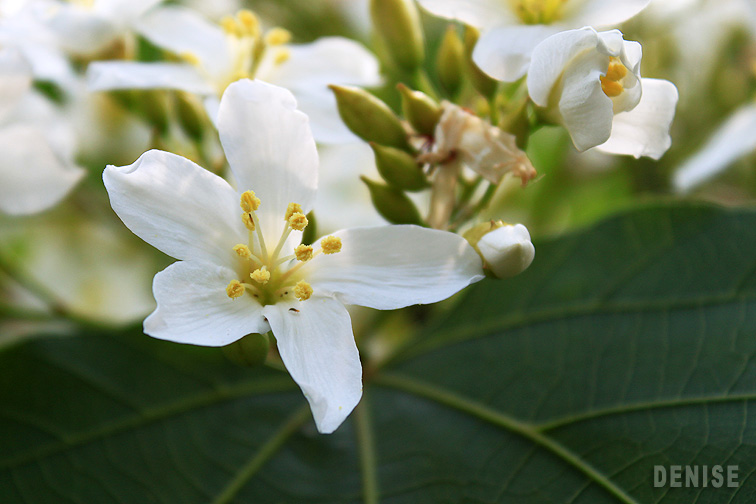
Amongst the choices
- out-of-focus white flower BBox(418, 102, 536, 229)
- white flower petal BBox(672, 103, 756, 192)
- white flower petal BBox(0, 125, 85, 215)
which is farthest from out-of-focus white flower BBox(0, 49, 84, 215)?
white flower petal BBox(672, 103, 756, 192)

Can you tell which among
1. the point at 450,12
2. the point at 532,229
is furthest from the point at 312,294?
the point at 532,229

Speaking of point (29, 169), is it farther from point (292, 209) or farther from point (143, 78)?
point (292, 209)

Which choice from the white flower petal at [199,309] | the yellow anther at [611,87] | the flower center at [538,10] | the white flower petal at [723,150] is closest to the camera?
the white flower petal at [199,309]

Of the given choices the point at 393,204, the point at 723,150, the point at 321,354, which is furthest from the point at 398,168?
the point at 723,150

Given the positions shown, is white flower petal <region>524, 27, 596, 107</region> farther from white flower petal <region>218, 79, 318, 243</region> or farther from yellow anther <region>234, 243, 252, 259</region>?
yellow anther <region>234, 243, 252, 259</region>

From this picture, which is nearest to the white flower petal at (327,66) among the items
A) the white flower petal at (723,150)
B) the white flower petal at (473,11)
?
the white flower petal at (473,11)

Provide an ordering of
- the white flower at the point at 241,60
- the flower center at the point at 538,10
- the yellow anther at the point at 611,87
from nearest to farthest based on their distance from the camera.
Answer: the yellow anther at the point at 611,87 < the flower center at the point at 538,10 < the white flower at the point at 241,60

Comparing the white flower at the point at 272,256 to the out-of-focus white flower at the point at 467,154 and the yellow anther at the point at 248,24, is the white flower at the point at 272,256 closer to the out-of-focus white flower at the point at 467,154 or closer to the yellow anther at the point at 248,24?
the out-of-focus white flower at the point at 467,154
